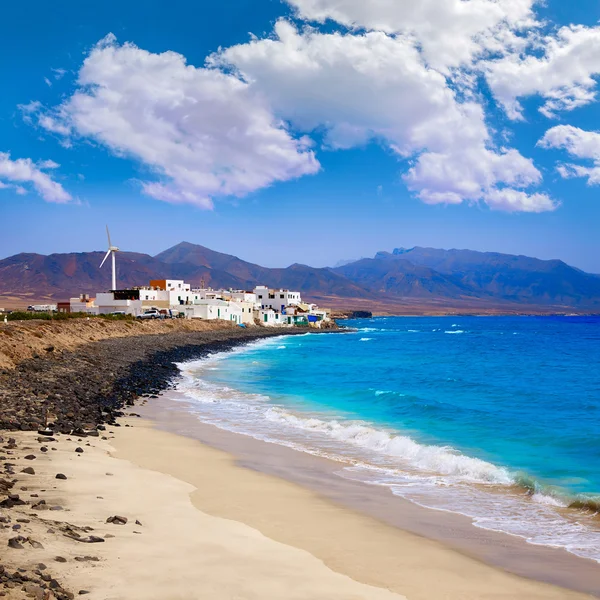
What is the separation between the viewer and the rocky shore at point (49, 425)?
5715 millimetres

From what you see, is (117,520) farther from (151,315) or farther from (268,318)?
(268,318)

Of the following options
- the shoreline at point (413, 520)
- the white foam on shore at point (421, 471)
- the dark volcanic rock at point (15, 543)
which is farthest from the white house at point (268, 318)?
the dark volcanic rock at point (15, 543)

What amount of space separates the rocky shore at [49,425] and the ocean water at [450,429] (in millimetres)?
3247

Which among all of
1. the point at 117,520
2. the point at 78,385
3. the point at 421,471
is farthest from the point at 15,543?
the point at 78,385

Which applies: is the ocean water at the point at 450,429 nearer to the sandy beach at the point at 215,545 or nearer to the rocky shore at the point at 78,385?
the sandy beach at the point at 215,545

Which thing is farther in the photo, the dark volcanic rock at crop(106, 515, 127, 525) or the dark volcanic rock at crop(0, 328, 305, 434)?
the dark volcanic rock at crop(0, 328, 305, 434)

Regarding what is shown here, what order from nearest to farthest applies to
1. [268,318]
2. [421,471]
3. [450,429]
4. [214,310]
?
[421,471], [450,429], [214,310], [268,318]

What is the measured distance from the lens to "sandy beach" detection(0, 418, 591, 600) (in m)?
6.02

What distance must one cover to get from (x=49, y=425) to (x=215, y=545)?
27.4 ft

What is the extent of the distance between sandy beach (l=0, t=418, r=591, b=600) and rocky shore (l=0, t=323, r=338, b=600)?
48mm

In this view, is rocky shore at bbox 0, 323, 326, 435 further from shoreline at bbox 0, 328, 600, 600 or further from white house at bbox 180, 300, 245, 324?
white house at bbox 180, 300, 245, 324

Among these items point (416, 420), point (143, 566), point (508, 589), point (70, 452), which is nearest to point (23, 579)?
point (143, 566)

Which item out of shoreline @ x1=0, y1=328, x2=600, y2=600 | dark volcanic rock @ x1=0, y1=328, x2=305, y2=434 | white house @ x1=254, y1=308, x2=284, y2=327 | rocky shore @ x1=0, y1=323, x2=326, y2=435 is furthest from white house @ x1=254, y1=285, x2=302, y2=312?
shoreline @ x1=0, y1=328, x2=600, y2=600

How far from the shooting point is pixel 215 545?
7.44 m
